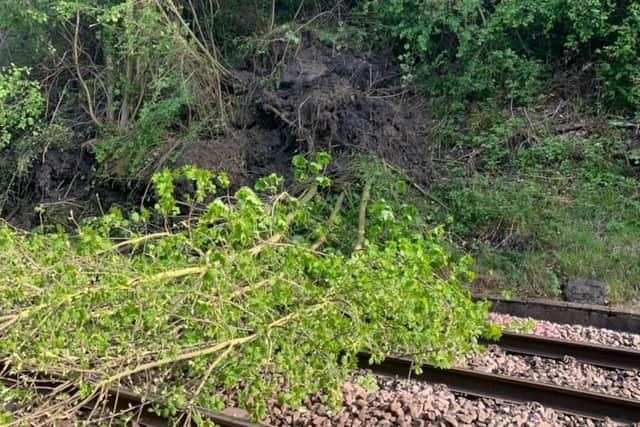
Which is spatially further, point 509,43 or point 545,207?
point 509,43

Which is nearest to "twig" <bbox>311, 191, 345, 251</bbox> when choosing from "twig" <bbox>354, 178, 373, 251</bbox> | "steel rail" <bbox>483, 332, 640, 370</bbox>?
"twig" <bbox>354, 178, 373, 251</bbox>

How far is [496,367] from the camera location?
7062 millimetres

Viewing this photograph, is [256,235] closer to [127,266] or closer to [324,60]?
[127,266]

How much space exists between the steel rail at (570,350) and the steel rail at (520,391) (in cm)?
112

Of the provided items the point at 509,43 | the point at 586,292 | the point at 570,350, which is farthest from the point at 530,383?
the point at 509,43

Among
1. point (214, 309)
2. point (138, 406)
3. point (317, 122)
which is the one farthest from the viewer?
point (317, 122)

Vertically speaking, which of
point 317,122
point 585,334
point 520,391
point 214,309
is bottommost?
point 585,334

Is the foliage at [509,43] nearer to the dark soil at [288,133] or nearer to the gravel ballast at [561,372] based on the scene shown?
the dark soil at [288,133]

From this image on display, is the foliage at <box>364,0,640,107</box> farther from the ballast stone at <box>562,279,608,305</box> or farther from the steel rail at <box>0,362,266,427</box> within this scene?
the steel rail at <box>0,362,266,427</box>

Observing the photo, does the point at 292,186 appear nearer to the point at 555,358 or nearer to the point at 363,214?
the point at 363,214

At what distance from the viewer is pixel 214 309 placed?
5109mm

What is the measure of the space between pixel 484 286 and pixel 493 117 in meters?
5.07

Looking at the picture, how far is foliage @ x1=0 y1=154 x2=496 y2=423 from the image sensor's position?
4.66 meters

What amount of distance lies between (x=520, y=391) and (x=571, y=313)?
2652 millimetres
